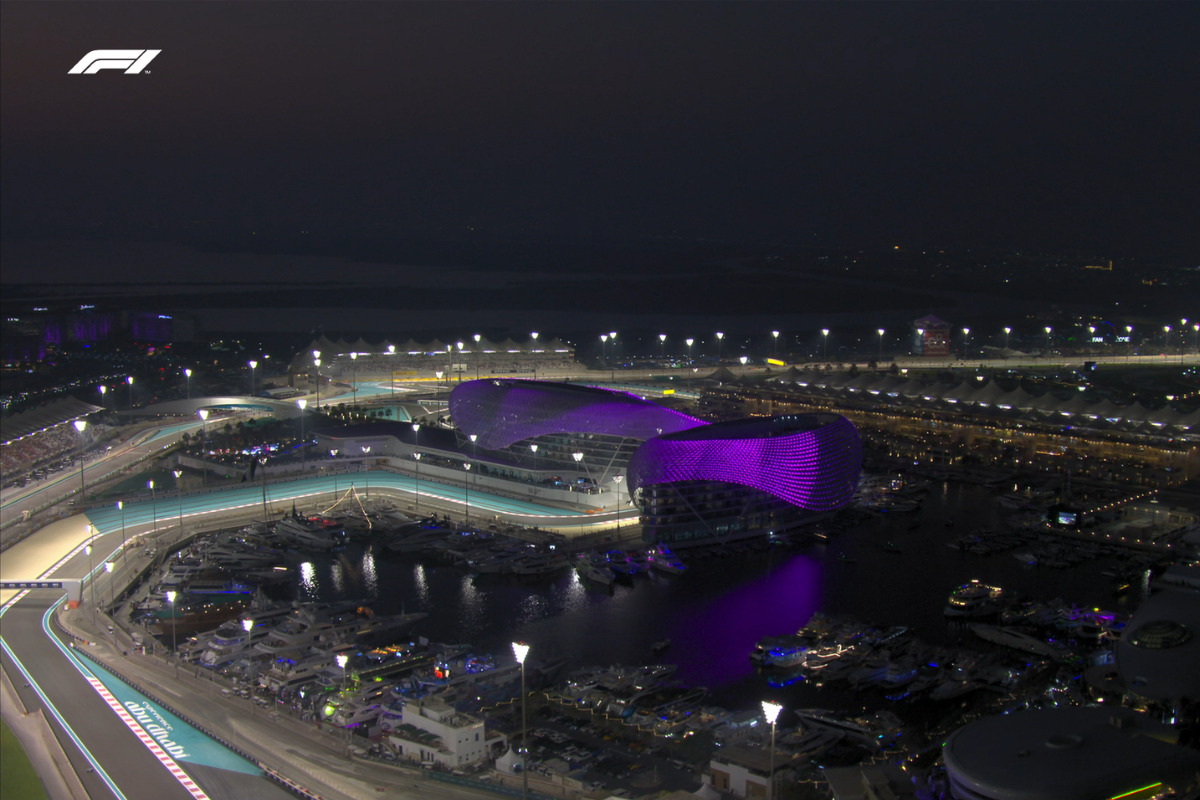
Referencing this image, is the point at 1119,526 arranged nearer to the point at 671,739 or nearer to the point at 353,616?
the point at 671,739

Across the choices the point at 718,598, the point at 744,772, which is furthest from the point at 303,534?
the point at 744,772

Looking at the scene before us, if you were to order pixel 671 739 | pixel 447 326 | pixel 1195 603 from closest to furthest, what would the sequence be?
pixel 671 739
pixel 1195 603
pixel 447 326

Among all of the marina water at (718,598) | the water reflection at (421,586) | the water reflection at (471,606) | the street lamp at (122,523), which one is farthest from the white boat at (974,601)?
the street lamp at (122,523)

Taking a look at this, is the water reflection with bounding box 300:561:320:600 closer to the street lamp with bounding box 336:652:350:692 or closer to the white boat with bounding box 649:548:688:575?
the street lamp with bounding box 336:652:350:692

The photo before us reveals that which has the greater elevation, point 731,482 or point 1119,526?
point 731,482

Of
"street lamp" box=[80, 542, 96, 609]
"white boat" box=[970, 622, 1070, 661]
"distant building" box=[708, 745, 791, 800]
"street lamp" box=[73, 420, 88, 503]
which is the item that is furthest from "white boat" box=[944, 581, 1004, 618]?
"street lamp" box=[73, 420, 88, 503]

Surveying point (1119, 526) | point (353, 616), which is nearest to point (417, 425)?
Answer: point (353, 616)
